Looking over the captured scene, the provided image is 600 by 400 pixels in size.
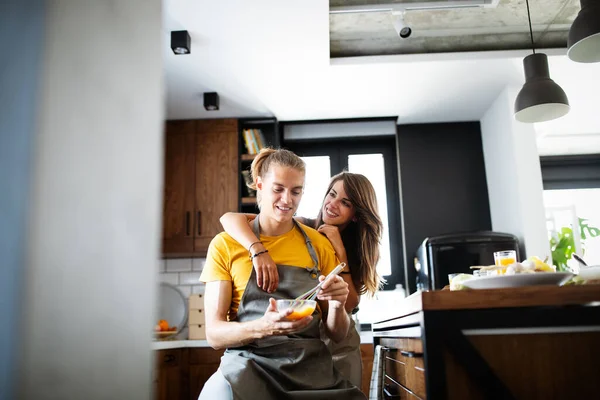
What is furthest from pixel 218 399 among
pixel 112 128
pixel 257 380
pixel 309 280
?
pixel 112 128

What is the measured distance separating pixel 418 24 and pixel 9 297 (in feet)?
12.3

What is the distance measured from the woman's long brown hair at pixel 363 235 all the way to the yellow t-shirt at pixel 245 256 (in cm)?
31

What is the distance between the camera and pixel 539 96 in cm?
280

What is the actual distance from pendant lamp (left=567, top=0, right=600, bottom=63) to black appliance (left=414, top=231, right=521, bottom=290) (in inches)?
63.4

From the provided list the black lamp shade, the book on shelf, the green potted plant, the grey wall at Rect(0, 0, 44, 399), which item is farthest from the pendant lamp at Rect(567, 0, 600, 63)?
the green potted plant

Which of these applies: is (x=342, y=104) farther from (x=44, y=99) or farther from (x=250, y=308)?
(x=44, y=99)

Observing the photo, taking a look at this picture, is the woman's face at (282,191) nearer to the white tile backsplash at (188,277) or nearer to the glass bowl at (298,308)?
the glass bowl at (298,308)

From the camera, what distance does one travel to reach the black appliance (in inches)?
146

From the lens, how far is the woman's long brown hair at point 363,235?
7.22ft

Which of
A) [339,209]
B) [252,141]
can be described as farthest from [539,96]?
[252,141]

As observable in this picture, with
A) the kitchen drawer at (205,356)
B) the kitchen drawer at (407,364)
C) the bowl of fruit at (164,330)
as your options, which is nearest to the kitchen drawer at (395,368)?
the kitchen drawer at (407,364)

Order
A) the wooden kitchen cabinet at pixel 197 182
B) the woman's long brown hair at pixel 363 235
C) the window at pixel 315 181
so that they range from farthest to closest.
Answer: the window at pixel 315 181 < the wooden kitchen cabinet at pixel 197 182 < the woman's long brown hair at pixel 363 235

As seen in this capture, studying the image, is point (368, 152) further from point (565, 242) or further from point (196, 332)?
point (565, 242)

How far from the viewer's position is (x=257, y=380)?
57.7 inches
